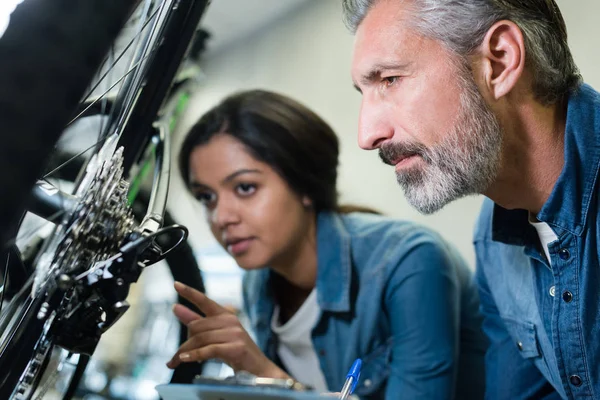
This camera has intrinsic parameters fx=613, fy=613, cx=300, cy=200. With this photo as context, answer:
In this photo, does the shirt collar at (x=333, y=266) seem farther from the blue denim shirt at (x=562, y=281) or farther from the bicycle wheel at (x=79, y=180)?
the bicycle wheel at (x=79, y=180)

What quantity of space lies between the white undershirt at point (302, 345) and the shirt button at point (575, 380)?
0.48 m

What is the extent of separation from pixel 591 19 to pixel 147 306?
2.38 meters

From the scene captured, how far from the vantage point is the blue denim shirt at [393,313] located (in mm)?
983

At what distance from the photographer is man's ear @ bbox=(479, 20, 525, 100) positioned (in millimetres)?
740

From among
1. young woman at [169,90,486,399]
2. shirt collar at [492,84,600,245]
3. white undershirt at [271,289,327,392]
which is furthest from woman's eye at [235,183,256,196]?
shirt collar at [492,84,600,245]

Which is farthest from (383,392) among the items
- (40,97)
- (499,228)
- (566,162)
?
(40,97)

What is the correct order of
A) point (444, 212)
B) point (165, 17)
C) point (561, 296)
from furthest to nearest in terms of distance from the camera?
point (444, 212) → point (561, 296) → point (165, 17)

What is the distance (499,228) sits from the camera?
2.83 feet

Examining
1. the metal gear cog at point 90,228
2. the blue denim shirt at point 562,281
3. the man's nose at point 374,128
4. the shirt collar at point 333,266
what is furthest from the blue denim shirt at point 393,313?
the metal gear cog at point 90,228

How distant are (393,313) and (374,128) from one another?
0.42 m

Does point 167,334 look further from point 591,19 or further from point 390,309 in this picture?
point 591,19

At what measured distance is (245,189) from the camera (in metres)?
1.16

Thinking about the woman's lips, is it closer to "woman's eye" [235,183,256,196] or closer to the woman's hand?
"woman's eye" [235,183,256,196]

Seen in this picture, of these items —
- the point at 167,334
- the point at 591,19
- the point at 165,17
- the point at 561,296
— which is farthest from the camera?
the point at 167,334
